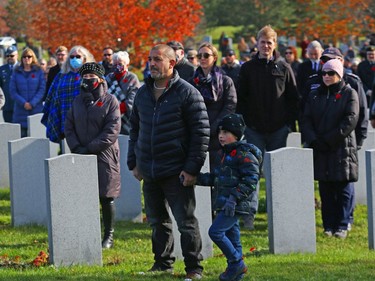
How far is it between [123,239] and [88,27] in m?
15.1

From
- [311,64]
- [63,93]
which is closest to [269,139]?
[63,93]

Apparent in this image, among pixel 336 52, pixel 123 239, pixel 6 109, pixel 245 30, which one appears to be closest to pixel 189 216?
pixel 123 239

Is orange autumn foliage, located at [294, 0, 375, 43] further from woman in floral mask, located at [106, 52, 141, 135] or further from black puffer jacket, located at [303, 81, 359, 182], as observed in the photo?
black puffer jacket, located at [303, 81, 359, 182]

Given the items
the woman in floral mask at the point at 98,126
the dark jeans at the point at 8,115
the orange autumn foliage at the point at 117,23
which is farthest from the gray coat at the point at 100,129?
the orange autumn foliage at the point at 117,23

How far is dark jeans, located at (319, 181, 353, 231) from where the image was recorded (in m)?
13.1

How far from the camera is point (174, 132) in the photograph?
9898mm

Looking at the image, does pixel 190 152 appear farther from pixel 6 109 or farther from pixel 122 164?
pixel 6 109

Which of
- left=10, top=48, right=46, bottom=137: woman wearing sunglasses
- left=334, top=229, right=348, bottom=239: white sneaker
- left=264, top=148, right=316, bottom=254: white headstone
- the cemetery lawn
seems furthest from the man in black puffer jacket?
left=10, top=48, right=46, bottom=137: woman wearing sunglasses

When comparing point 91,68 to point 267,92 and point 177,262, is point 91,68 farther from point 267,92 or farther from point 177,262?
point 267,92

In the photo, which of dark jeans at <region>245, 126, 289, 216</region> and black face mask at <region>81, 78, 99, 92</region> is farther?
Result: dark jeans at <region>245, 126, 289, 216</region>

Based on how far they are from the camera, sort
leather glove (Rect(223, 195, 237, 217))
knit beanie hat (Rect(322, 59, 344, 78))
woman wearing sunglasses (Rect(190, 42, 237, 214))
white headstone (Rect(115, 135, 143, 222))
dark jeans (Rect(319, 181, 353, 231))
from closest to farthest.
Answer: leather glove (Rect(223, 195, 237, 217)), knit beanie hat (Rect(322, 59, 344, 78)), woman wearing sunglasses (Rect(190, 42, 237, 214)), dark jeans (Rect(319, 181, 353, 231)), white headstone (Rect(115, 135, 143, 222))

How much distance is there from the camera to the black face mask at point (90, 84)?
11922mm

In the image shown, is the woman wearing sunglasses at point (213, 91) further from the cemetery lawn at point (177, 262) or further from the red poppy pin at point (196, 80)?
the cemetery lawn at point (177, 262)

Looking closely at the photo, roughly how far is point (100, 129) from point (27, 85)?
680 cm
